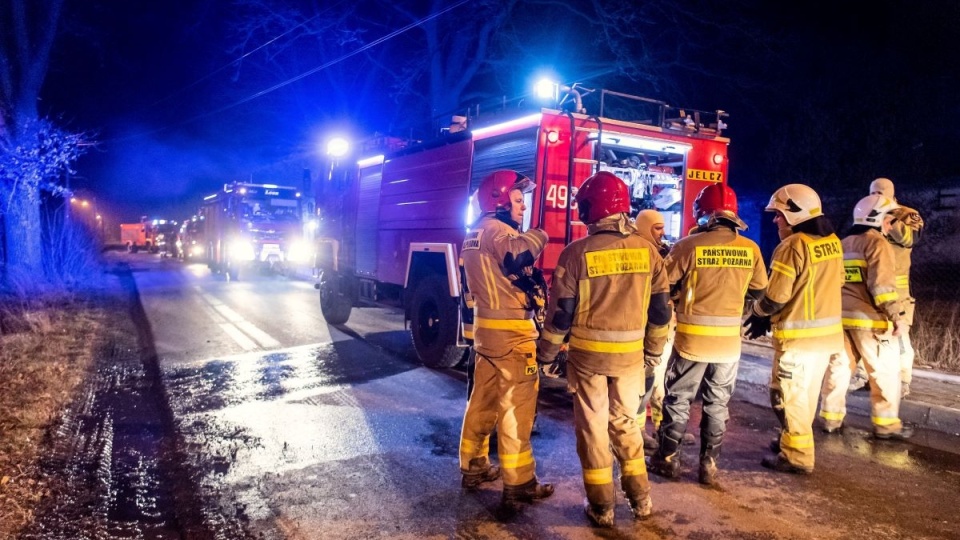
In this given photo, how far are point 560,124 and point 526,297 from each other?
2.58 metres

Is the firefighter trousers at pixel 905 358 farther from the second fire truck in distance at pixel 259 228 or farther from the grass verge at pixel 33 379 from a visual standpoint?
the second fire truck in distance at pixel 259 228

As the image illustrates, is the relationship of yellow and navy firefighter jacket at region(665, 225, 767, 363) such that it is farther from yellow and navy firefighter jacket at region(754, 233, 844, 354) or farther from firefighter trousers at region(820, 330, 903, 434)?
firefighter trousers at region(820, 330, 903, 434)

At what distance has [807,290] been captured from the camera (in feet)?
13.8

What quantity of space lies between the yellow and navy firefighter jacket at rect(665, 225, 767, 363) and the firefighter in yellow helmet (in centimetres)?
50

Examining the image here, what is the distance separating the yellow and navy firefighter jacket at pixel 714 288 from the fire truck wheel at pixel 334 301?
6.72 m

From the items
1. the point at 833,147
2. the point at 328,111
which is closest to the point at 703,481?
the point at 833,147

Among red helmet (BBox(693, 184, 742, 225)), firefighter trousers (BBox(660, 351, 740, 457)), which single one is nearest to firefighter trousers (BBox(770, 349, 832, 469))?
firefighter trousers (BBox(660, 351, 740, 457))

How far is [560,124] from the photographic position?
579 cm

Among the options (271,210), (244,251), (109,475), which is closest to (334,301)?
(109,475)

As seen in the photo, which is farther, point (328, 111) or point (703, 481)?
point (328, 111)

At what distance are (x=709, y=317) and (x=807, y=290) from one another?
847 millimetres

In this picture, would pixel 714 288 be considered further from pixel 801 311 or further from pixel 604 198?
pixel 604 198

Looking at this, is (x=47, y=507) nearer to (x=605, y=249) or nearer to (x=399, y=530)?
(x=399, y=530)

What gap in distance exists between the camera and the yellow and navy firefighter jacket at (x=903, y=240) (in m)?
5.16
